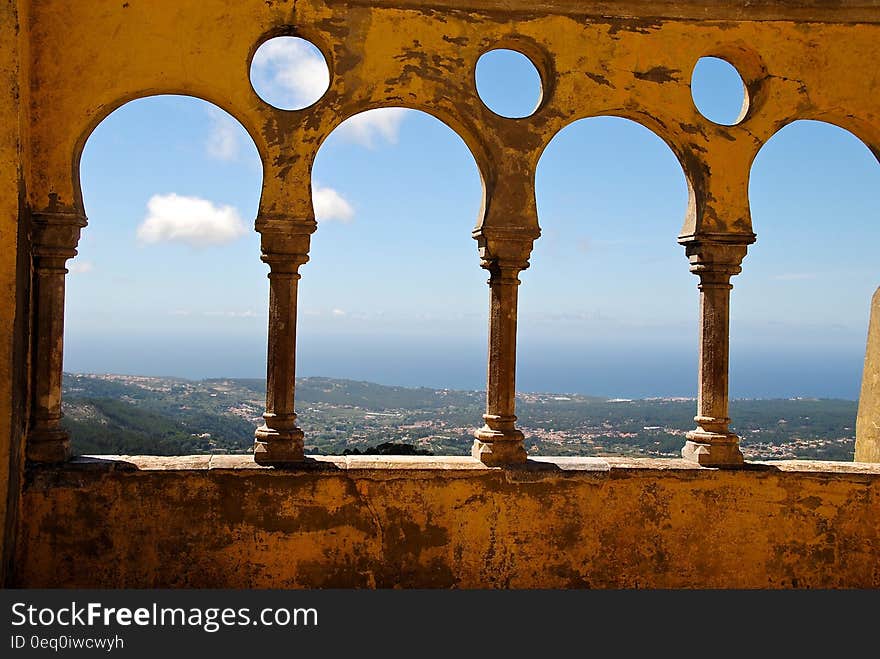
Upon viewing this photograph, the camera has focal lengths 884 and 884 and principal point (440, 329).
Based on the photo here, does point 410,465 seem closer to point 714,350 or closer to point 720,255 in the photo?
point 714,350

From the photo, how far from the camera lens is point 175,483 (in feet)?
18.2

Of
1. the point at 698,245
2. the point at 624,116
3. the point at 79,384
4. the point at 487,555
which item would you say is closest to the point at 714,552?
the point at 487,555

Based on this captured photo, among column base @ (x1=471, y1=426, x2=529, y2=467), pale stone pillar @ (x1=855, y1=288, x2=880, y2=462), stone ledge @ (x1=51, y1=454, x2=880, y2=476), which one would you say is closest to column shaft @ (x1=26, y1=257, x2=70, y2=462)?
stone ledge @ (x1=51, y1=454, x2=880, y2=476)

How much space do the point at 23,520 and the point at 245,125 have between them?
284 centimetres

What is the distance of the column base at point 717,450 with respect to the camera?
6.11 metres

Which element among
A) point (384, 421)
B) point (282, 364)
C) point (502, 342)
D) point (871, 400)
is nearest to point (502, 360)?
point (502, 342)

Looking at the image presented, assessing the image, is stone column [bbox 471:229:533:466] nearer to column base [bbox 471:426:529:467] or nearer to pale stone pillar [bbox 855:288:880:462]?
column base [bbox 471:426:529:467]

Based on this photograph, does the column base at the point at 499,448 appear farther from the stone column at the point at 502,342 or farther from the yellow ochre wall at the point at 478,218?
the yellow ochre wall at the point at 478,218

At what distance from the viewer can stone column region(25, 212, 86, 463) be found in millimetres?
5555

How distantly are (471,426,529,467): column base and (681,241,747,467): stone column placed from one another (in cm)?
125

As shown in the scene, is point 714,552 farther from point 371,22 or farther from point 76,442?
point 76,442

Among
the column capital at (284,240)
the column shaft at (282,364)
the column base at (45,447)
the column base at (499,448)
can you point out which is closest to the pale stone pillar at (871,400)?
the column base at (499,448)

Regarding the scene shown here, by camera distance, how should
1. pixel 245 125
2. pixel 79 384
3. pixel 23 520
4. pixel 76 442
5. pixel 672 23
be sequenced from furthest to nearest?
pixel 79 384 → pixel 76 442 → pixel 672 23 → pixel 245 125 → pixel 23 520

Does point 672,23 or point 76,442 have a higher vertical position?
point 672,23
